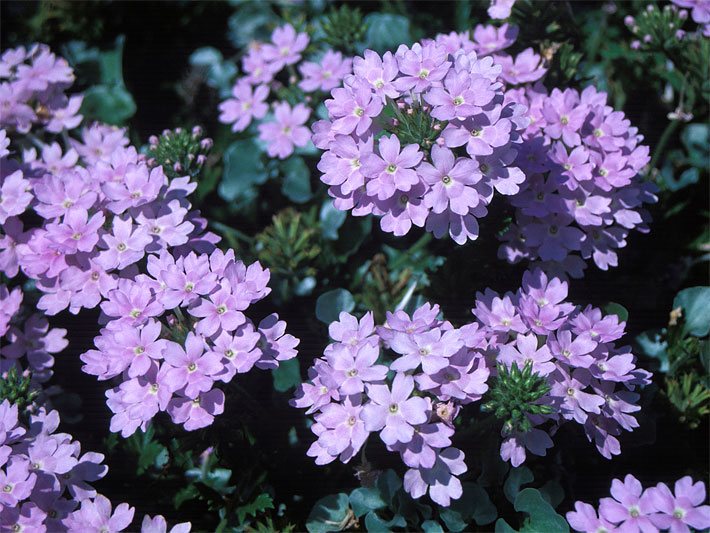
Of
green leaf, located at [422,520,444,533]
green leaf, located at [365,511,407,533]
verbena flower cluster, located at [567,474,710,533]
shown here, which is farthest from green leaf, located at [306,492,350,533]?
verbena flower cluster, located at [567,474,710,533]

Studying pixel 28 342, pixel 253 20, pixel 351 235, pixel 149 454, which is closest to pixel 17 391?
pixel 28 342

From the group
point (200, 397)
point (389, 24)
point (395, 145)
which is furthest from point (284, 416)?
point (389, 24)

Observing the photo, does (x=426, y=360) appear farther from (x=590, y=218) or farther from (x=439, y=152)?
(x=590, y=218)

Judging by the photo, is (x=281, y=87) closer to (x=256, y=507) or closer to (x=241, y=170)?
(x=241, y=170)

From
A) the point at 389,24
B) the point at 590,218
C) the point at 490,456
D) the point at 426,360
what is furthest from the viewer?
the point at 389,24

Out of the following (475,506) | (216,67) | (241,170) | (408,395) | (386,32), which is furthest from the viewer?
(216,67)

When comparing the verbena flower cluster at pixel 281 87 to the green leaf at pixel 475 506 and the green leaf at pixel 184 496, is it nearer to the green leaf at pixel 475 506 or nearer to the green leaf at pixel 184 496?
the green leaf at pixel 184 496

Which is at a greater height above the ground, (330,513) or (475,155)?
(475,155)
